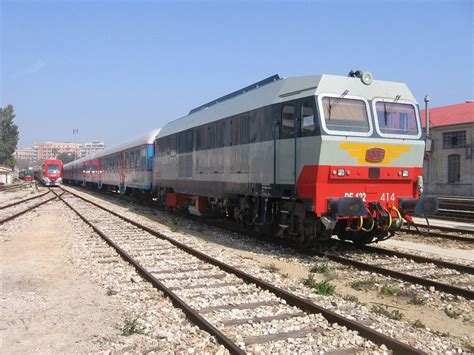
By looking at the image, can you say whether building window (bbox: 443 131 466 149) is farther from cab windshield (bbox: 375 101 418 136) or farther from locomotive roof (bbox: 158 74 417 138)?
cab windshield (bbox: 375 101 418 136)

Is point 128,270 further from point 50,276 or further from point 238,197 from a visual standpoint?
point 238,197

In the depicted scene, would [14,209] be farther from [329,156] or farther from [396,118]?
[396,118]

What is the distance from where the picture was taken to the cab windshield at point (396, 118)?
944 cm

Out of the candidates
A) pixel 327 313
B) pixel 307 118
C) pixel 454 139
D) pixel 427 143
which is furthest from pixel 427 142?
pixel 454 139

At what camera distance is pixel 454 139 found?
39.7 meters

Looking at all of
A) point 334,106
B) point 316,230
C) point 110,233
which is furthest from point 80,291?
point 110,233

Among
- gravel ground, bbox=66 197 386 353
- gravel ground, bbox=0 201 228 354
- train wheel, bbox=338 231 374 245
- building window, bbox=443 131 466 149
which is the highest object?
building window, bbox=443 131 466 149

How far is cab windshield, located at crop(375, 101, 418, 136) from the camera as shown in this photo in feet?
31.0

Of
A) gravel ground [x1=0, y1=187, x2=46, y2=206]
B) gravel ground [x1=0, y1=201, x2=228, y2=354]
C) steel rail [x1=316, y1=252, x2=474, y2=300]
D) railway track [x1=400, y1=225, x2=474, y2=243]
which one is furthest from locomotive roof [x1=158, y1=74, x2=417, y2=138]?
gravel ground [x1=0, y1=187, x2=46, y2=206]

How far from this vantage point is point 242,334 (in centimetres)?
494

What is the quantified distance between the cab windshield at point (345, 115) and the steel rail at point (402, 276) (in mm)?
2504

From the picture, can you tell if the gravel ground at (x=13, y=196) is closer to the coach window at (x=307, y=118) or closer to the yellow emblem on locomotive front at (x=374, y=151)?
the coach window at (x=307, y=118)

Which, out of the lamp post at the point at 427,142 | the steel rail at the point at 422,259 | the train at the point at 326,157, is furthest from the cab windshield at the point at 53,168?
the steel rail at the point at 422,259

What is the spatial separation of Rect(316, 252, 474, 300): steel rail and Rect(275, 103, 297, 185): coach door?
1.73m
